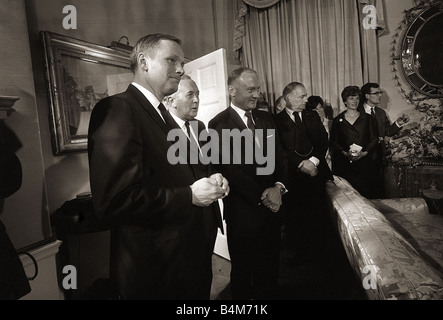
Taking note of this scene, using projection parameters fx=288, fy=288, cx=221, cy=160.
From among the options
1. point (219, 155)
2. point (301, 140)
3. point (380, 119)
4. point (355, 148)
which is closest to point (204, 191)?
point (219, 155)

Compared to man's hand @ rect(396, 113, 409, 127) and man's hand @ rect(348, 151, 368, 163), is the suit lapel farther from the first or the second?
man's hand @ rect(396, 113, 409, 127)

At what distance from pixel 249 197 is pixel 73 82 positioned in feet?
4.82

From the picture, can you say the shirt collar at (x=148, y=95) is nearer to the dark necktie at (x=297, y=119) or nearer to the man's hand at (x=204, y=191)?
the man's hand at (x=204, y=191)

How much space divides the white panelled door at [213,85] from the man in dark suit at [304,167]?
19.9 inches

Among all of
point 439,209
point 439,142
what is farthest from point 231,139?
point 439,142

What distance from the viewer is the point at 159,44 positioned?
100 centimetres

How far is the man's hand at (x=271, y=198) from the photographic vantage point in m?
1.66

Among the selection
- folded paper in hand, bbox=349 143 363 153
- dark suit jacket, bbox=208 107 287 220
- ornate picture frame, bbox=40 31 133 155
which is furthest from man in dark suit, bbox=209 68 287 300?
folded paper in hand, bbox=349 143 363 153

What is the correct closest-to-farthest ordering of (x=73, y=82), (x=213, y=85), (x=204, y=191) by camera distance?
1. (x=204, y=191)
2. (x=73, y=82)
3. (x=213, y=85)

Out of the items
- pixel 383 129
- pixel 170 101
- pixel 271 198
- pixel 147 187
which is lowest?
pixel 271 198

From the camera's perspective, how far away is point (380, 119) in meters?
3.20

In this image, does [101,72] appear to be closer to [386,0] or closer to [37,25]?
[37,25]

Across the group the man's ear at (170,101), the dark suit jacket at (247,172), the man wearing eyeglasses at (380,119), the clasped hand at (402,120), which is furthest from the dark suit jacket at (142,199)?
the clasped hand at (402,120)

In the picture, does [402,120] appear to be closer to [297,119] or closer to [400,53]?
Answer: [400,53]
